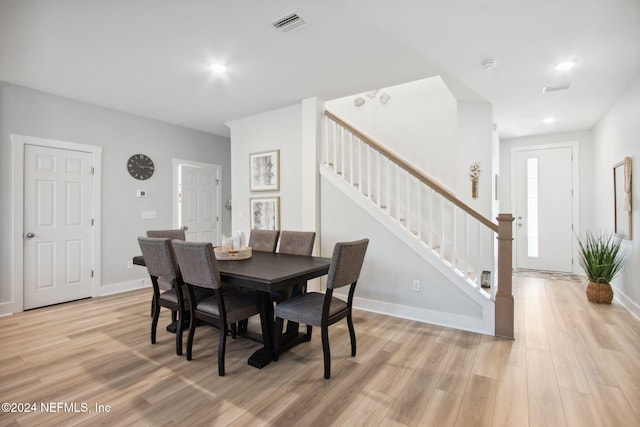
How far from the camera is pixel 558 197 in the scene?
5629 millimetres

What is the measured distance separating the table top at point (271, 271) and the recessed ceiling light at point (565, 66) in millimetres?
2922

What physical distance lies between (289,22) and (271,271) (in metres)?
1.93

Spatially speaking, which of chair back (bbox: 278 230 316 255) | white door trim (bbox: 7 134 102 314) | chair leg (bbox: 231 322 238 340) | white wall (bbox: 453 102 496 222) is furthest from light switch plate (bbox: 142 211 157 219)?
white wall (bbox: 453 102 496 222)

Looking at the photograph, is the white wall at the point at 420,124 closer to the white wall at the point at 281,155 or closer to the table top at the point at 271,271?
the white wall at the point at 281,155

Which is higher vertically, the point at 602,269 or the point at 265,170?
the point at 265,170

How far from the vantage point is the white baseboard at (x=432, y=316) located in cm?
296

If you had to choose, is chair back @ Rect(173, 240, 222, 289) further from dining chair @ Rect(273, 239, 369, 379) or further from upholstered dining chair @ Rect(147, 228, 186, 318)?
upholstered dining chair @ Rect(147, 228, 186, 318)

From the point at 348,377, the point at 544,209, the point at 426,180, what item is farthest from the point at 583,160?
the point at 348,377

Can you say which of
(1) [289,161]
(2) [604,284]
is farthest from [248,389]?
(2) [604,284]

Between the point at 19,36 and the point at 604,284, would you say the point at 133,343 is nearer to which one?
the point at 19,36

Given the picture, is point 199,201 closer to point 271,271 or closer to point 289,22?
point 271,271

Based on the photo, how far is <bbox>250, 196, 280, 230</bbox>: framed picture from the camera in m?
4.51

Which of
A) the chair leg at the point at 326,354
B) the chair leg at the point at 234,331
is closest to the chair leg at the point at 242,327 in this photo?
the chair leg at the point at 234,331

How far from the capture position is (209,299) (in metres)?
2.45
